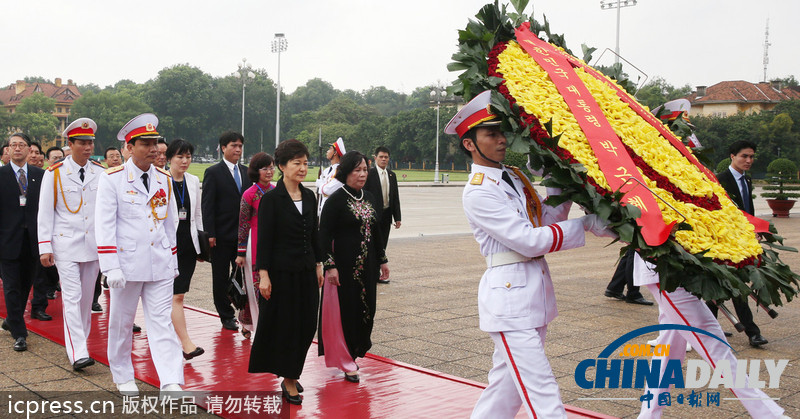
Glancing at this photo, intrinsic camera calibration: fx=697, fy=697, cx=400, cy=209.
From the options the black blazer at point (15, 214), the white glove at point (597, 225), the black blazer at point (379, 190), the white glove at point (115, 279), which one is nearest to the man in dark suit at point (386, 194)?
the black blazer at point (379, 190)

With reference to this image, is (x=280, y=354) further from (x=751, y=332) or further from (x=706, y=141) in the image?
(x=706, y=141)

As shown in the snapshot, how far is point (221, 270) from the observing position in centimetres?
665

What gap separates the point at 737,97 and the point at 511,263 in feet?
269

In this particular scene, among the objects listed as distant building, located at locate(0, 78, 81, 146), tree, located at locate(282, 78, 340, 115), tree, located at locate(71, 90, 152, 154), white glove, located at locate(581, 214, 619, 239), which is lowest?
white glove, located at locate(581, 214, 619, 239)

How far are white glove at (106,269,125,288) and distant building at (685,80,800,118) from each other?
254 feet

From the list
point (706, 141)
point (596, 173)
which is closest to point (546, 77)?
point (596, 173)

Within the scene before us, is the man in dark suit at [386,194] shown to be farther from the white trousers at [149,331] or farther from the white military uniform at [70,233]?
the white trousers at [149,331]

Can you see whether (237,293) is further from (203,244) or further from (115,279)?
(115,279)

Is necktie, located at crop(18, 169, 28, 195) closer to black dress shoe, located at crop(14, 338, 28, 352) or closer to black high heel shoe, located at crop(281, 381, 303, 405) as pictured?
black dress shoe, located at crop(14, 338, 28, 352)

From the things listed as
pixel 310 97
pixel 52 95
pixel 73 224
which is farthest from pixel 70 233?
pixel 310 97

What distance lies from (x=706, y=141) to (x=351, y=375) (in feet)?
184

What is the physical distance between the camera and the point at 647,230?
2.78 meters

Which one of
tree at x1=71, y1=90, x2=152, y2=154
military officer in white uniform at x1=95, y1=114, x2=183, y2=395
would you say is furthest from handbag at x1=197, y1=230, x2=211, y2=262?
tree at x1=71, y1=90, x2=152, y2=154

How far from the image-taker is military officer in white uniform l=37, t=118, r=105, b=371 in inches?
224
